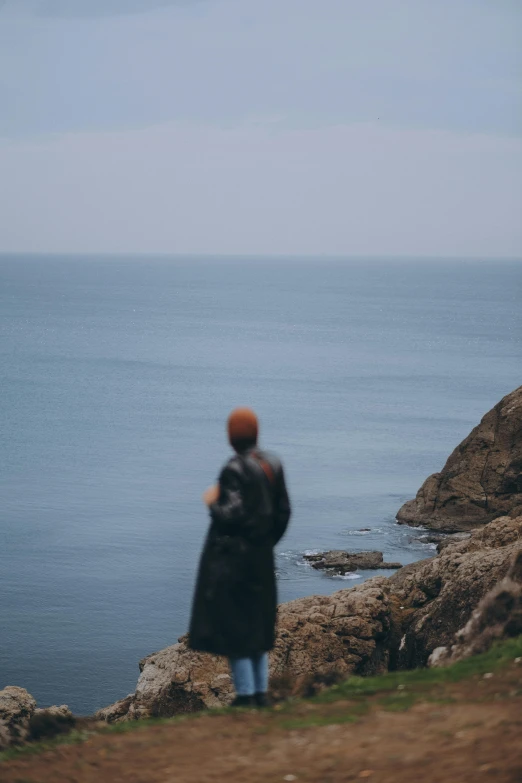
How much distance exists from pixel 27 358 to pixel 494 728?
14509 cm

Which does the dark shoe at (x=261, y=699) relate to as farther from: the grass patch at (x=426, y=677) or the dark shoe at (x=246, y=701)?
the grass patch at (x=426, y=677)

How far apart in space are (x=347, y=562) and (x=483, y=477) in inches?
318

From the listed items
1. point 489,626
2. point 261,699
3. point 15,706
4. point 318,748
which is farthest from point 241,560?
point 15,706

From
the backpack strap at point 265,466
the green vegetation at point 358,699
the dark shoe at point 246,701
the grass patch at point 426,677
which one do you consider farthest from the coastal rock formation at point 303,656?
the backpack strap at point 265,466

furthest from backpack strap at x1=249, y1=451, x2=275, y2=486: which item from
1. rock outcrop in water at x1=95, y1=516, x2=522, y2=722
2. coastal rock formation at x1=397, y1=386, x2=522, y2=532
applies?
coastal rock formation at x1=397, y1=386, x2=522, y2=532

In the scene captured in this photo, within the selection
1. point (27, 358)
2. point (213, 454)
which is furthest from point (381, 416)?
point (27, 358)

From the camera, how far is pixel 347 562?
5034cm

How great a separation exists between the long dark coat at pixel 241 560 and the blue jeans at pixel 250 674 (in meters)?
0.14

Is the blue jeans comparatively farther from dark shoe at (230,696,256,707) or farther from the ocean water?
the ocean water

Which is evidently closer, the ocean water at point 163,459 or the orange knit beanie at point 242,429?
the orange knit beanie at point 242,429

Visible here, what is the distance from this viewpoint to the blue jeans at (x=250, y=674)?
822 centimetres

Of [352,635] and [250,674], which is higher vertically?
[250,674]

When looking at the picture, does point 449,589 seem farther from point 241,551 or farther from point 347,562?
point 347,562

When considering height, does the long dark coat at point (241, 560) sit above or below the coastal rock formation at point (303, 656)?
above
